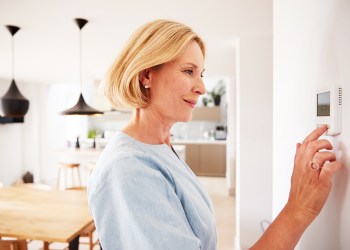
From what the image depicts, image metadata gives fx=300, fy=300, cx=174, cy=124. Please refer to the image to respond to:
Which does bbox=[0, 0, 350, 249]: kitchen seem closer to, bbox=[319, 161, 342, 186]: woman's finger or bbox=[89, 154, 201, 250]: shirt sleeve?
bbox=[319, 161, 342, 186]: woman's finger

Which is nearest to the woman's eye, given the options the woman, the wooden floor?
the woman

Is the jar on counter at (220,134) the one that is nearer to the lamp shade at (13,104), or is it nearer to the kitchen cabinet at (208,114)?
the kitchen cabinet at (208,114)

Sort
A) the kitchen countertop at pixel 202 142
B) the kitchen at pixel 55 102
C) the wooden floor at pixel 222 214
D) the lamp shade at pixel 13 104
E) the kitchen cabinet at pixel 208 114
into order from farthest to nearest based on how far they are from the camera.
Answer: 1. the kitchen cabinet at pixel 208 114
2. the kitchen countertop at pixel 202 142
3. the wooden floor at pixel 222 214
4. the kitchen at pixel 55 102
5. the lamp shade at pixel 13 104

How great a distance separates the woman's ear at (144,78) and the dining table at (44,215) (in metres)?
1.57

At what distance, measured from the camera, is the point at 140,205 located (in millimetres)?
631

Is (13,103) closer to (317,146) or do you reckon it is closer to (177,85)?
(177,85)

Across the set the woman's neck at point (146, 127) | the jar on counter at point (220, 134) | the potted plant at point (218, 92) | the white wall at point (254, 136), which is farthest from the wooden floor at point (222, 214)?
the woman's neck at point (146, 127)

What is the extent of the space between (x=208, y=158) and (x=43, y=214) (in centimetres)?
535

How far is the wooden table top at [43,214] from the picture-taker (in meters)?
2.09

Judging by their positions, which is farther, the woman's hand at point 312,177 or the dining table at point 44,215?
the dining table at point 44,215

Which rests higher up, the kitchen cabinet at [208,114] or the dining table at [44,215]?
the kitchen cabinet at [208,114]

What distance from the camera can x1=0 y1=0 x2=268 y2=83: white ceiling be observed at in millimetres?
2104

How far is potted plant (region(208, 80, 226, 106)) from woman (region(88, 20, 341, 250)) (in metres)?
6.91

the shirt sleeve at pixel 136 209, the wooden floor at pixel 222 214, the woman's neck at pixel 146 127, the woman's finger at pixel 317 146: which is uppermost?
the woman's neck at pixel 146 127
